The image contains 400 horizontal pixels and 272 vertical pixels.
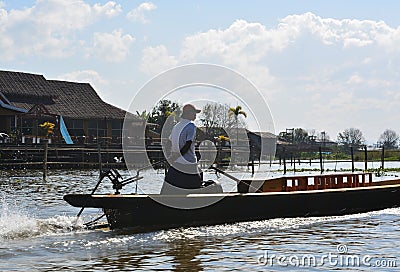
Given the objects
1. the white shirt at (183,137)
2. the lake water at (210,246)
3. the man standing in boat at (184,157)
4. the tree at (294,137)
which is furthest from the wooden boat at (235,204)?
the tree at (294,137)

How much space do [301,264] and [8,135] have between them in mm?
29444

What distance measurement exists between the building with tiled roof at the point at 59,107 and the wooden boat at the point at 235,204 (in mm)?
28395

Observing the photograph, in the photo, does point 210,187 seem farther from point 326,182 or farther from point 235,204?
point 326,182

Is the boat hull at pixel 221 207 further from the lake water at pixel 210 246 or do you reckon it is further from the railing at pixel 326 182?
the railing at pixel 326 182

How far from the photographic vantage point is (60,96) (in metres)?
44.8

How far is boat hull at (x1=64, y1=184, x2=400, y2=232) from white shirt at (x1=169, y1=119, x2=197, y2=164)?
0.62 metres

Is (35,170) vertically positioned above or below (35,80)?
below

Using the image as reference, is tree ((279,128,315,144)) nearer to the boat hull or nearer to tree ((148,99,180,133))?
tree ((148,99,180,133))

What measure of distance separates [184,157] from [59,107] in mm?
34071

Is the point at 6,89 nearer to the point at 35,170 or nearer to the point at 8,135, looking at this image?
the point at 8,135

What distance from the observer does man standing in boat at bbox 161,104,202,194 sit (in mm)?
10117

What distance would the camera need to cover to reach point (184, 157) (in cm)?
1022

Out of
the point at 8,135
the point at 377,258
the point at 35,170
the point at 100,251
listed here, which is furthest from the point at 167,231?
the point at 8,135

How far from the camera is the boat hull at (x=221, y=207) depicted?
9.64 metres
